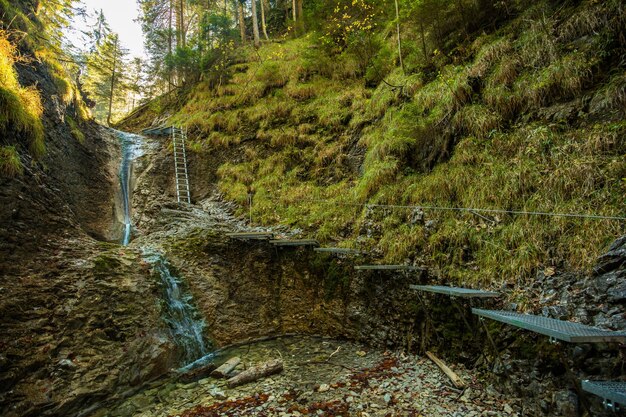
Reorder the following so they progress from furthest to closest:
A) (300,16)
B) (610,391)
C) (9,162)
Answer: (300,16) < (9,162) < (610,391)

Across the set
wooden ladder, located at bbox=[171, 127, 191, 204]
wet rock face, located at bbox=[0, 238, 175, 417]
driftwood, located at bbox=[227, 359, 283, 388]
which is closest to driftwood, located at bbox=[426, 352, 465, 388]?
driftwood, located at bbox=[227, 359, 283, 388]

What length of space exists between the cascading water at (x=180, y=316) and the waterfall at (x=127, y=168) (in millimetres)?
2721

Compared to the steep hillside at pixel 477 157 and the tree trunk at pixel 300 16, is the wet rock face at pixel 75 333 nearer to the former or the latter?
the steep hillside at pixel 477 157

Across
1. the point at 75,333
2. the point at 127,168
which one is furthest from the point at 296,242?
the point at 127,168

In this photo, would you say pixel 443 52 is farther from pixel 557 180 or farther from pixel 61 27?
pixel 61 27

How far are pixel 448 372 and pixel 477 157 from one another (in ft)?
12.3

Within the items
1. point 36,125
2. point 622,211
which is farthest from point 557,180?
point 36,125

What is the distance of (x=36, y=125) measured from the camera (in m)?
6.71

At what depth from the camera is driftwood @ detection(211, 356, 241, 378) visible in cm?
525

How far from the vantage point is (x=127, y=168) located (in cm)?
1188

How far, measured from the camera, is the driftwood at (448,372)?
411 centimetres

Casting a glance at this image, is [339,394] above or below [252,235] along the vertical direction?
below

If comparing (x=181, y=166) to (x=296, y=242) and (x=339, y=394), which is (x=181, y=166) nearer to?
(x=296, y=242)

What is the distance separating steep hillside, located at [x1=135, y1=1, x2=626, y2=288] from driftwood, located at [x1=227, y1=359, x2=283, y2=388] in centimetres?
284
